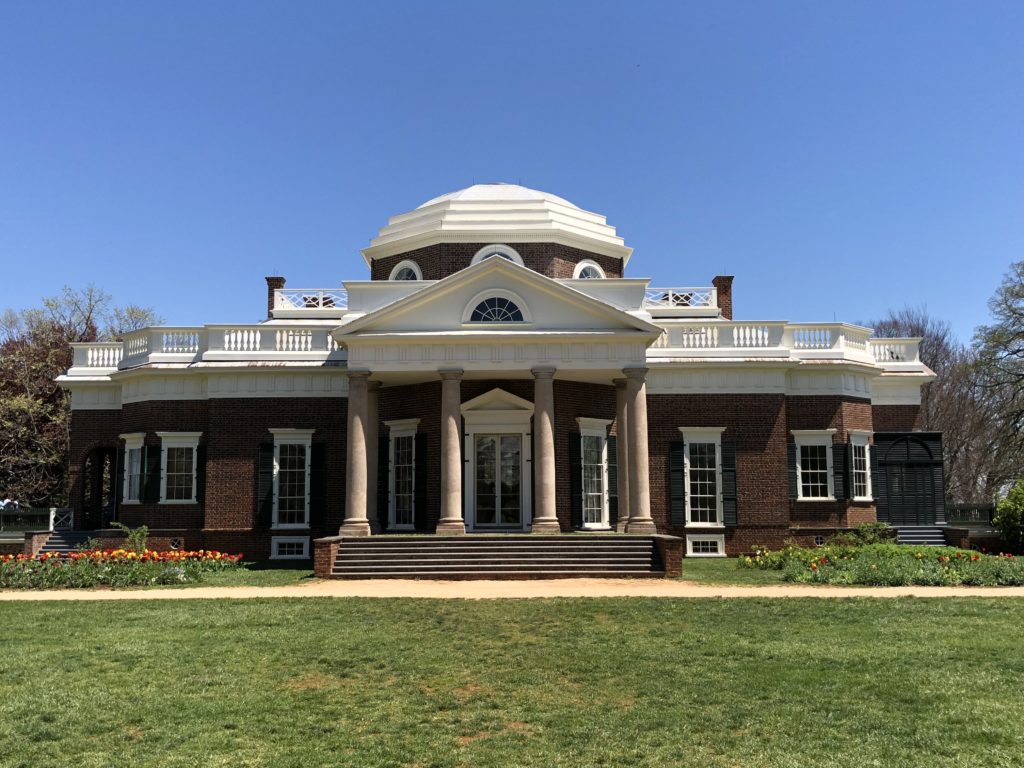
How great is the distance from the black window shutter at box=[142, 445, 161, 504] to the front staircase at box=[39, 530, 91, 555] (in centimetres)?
228

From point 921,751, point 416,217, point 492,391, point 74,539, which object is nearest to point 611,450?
point 492,391

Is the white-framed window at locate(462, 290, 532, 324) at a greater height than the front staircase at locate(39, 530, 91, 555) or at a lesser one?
greater

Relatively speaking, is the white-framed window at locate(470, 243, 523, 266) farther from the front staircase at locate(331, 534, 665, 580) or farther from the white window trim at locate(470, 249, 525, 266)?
the front staircase at locate(331, 534, 665, 580)

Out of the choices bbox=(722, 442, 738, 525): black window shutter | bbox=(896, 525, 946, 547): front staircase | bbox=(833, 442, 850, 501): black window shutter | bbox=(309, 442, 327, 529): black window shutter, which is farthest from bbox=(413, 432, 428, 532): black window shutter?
bbox=(896, 525, 946, 547): front staircase

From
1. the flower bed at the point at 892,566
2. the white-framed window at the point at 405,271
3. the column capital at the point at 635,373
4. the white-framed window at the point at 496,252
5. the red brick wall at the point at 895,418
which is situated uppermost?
the white-framed window at the point at 496,252

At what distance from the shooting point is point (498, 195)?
3244 centimetres

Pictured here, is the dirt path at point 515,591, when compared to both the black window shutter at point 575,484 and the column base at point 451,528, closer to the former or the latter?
the column base at point 451,528

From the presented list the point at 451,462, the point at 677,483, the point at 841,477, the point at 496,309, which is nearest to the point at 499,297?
the point at 496,309

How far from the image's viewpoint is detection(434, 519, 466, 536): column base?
22656 mm

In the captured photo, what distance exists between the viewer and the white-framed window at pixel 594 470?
26578mm

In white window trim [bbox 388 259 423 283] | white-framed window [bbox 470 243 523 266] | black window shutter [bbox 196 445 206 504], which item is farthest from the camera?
white window trim [bbox 388 259 423 283]

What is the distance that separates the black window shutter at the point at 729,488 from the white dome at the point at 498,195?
1065cm

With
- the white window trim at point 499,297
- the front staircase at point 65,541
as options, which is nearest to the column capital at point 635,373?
the white window trim at point 499,297

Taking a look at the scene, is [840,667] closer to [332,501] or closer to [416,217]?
[332,501]
